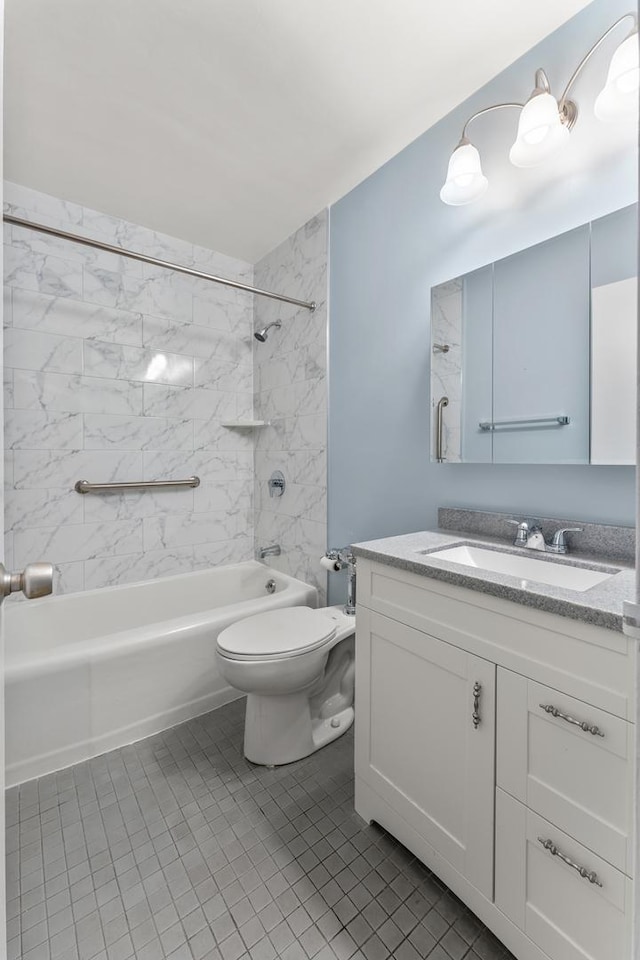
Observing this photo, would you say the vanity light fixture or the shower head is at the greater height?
the vanity light fixture

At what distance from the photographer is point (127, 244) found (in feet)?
7.86

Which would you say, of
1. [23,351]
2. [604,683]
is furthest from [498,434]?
[23,351]

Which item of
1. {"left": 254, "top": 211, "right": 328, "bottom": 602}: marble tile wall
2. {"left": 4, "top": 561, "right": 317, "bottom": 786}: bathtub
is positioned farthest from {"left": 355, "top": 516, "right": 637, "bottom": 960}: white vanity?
{"left": 254, "top": 211, "right": 328, "bottom": 602}: marble tile wall

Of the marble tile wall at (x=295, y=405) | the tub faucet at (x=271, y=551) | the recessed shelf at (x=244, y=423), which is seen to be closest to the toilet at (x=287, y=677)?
the marble tile wall at (x=295, y=405)

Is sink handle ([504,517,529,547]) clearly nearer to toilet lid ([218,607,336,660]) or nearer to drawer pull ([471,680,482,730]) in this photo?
drawer pull ([471,680,482,730])

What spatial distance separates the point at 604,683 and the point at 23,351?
254cm

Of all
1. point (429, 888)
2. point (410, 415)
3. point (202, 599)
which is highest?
point (410, 415)

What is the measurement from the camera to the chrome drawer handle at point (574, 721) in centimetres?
82

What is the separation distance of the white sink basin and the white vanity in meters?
0.11

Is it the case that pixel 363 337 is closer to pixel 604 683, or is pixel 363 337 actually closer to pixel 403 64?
pixel 403 64

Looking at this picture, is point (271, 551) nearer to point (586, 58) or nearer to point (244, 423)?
point (244, 423)

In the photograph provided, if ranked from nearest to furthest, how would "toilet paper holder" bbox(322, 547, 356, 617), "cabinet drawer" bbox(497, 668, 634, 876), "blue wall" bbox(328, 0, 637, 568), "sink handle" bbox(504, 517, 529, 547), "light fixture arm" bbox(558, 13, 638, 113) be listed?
1. "cabinet drawer" bbox(497, 668, 634, 876)
2. "light fixture arm" bbox(558, 13, 638, 113)
3. "blue wall" bbox(328, 0, 637, 568)
4. "sink handle" bbox(504, 517, 529, 547)
5. "toilet paper holder" bbox(322, 547, 356, 617)

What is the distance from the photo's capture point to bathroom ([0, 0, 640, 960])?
100 centimetres

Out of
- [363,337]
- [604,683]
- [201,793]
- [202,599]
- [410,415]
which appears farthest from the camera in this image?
[202,599]
